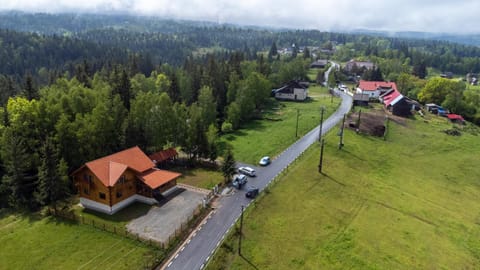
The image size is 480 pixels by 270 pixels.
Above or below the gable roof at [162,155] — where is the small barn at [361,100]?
above

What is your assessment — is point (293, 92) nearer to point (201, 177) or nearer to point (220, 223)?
point (201, 177)

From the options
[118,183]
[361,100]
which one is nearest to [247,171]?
[118,183]

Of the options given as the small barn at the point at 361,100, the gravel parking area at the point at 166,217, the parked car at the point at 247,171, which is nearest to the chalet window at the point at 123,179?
the gravel parking area at the point at 166,217

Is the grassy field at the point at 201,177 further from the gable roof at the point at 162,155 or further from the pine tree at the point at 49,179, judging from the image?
the pine tree at the point at 49,179

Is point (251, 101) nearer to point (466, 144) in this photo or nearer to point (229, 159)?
point (229, 159)

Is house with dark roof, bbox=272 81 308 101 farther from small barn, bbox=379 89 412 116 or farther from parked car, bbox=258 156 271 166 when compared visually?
parked car, bbox=258 156 271 166

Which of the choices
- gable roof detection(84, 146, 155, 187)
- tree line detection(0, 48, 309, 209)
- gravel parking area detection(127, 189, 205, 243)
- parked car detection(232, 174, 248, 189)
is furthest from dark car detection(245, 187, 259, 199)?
gable roof detection(84, 146, 155, 187)
